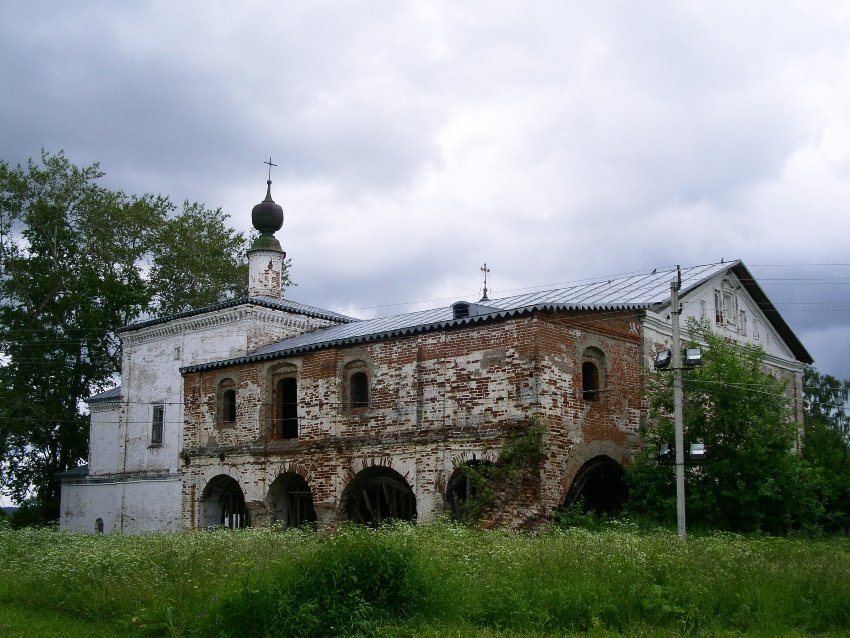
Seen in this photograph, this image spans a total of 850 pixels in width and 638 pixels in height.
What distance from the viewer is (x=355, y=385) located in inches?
866

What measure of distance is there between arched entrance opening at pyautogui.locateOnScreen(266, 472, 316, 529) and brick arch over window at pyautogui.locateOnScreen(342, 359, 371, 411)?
260cm

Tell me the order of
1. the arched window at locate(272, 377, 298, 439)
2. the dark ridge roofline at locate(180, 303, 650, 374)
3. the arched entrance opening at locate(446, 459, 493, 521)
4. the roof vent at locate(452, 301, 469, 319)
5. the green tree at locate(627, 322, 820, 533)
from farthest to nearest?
1. the arched window at locate(272, 377, 298, 439)
2. the roof vent at locate(452, 301, 469, 319)
3. the dark ridge roofline at locate(180, 303, 650, 374)
4. the arched entrance opening at locate(446, 459, 493, 521)
5. the green tree at locate(627, 322, 820, 533)

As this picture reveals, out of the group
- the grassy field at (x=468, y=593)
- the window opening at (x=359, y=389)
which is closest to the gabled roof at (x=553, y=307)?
the window opening at (x=359, y=389)

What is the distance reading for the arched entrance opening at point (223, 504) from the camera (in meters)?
24.5

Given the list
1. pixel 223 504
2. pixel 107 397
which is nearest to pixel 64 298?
pixel 107 397

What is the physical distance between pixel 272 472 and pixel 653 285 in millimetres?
10118

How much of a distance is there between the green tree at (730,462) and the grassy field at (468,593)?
460cm

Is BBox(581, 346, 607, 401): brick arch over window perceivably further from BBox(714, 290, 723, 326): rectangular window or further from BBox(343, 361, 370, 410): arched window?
BBox(714, 290, 723, 326): rectangular window

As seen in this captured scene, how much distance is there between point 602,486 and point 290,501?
7699mm

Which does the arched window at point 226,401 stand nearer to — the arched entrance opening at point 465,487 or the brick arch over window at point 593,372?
the arched entrance opening at point 465,487

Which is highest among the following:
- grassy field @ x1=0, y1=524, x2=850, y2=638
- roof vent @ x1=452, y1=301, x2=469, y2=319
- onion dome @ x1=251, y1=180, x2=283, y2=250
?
onion dome @ x1=251, y1=180, x2=283, y2=250

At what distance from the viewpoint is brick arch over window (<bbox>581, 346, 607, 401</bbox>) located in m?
19.7

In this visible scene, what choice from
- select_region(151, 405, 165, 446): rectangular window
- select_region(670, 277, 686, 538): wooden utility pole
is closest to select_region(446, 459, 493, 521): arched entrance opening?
select_region(670, 277, 686, 538): wooden utility pole

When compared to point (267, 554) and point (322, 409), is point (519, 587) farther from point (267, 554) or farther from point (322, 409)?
point (322, 409)
